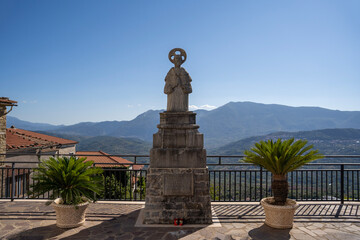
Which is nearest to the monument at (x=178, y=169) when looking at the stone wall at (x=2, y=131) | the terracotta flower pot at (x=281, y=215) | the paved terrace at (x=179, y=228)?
the paved terrace at (x=179, y=228)

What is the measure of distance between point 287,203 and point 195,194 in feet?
6.77

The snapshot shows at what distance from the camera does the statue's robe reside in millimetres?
5758

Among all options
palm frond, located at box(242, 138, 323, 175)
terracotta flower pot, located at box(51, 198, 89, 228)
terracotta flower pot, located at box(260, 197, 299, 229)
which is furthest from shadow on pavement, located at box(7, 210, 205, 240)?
palm frond, located at box(242, 138, 323, 175)

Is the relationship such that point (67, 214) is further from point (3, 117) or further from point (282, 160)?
point (3, 117)

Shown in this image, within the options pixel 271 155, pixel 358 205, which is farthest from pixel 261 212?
pixel 358 205

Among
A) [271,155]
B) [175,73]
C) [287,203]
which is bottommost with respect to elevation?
[287,203]

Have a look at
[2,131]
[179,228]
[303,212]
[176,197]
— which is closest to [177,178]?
[176,197]

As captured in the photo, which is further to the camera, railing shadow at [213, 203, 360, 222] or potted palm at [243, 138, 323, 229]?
railing shadow at [213, 203, 360, 222]

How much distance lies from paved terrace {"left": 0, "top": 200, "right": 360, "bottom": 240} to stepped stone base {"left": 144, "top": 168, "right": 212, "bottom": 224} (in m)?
0.29

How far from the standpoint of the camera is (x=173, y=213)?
5.42 meters

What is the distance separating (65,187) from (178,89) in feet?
11.0

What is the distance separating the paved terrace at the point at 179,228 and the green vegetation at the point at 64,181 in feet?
2.26

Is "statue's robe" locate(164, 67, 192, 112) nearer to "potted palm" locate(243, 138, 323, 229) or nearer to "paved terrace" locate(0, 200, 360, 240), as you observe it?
"potted palm" locate(243, 138, 323, 229)

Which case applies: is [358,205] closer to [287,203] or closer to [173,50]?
[287,203]
